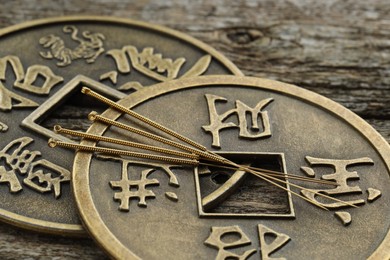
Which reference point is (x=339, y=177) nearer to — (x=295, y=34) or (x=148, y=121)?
(x=148, y=121)

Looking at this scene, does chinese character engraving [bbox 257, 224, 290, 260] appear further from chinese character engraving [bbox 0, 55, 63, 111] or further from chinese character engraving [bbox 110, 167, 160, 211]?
chinese character engraving [bbox 0, 55, 63, 111]

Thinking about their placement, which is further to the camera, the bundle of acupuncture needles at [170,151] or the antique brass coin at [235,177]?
the bundle of acupuncture needles at [170,151]

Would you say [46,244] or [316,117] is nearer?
[46,244]

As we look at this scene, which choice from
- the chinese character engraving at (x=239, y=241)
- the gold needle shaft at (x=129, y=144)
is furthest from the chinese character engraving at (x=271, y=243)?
the gold needle shaft at (x=129, y=144)

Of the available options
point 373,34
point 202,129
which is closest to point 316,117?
point 202,129

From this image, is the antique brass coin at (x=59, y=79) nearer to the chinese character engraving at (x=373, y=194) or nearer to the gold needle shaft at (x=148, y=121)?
the gold needle shaft at (x=148, y=121)

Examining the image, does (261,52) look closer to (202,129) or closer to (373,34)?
(373,34)

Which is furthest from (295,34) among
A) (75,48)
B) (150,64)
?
(75,48)
